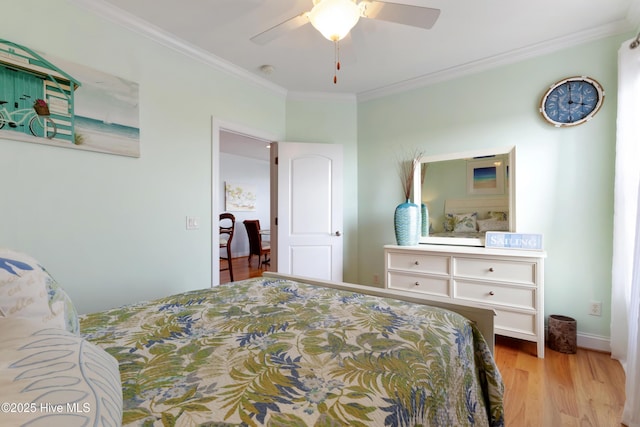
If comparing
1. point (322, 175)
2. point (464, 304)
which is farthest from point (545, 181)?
point (322, 175)

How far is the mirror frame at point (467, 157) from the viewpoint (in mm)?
2584

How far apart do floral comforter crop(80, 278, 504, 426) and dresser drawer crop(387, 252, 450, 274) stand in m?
1.45

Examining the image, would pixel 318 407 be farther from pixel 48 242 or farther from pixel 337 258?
pixel 337 258

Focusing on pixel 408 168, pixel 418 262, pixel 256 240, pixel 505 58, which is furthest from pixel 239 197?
pixel 505 58

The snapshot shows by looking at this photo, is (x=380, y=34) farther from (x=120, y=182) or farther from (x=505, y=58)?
(x=120, y=182)

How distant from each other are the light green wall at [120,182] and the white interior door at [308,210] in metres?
0.80

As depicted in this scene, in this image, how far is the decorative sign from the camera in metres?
2.39

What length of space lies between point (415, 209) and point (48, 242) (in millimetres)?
2830

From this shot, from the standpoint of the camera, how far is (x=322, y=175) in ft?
11.0

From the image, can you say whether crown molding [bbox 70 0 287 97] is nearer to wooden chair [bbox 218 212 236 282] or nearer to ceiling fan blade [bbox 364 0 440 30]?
ceiling fan blade [bbox 364 0 440 30]

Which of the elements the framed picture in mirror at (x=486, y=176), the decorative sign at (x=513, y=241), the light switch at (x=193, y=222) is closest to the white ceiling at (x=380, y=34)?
the framed picture in mirror at (x=486, y=176)

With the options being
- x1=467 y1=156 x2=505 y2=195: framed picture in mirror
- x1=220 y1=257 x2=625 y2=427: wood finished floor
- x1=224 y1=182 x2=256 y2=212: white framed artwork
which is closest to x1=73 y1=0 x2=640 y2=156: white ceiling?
x1=467 y1=156 x2=505 y2=195: framed picture in mirror

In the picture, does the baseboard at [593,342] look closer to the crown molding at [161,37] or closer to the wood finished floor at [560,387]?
the wood finished floor at [560,387]

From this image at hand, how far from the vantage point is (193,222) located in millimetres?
2551
